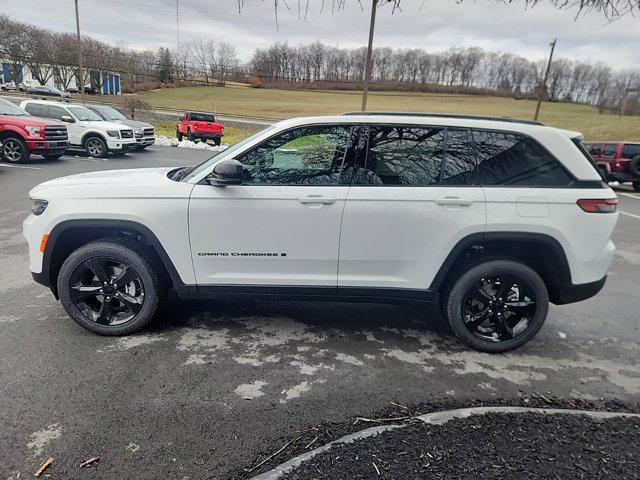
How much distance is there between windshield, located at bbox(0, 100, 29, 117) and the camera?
42.8 feet

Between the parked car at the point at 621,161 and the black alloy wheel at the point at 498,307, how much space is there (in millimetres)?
14895

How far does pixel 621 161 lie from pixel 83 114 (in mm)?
20218

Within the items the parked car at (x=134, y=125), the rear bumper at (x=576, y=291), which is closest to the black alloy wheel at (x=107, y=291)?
the rear bumper at (x=576, y=291)

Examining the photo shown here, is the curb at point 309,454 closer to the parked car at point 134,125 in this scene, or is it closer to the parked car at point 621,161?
the parked car at point 621,161

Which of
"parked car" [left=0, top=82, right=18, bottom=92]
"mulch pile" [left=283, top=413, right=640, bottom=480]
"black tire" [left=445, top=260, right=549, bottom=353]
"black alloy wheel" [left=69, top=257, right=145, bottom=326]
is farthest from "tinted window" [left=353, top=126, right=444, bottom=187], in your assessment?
"parked car" [left=0, top=82, right=18, bottom=92]

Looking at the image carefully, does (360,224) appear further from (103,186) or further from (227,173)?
(103,186)

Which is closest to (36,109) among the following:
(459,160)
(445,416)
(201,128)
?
(201,128)

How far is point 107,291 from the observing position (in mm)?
3465

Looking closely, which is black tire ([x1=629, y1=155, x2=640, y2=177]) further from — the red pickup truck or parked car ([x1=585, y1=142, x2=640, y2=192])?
the red pickup truck

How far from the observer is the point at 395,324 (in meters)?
4.00

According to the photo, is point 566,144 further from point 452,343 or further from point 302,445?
point 302,445

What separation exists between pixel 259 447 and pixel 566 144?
3.12 meters

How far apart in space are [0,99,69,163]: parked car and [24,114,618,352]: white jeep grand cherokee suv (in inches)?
460

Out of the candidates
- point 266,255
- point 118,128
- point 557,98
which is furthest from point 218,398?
point 557,98
